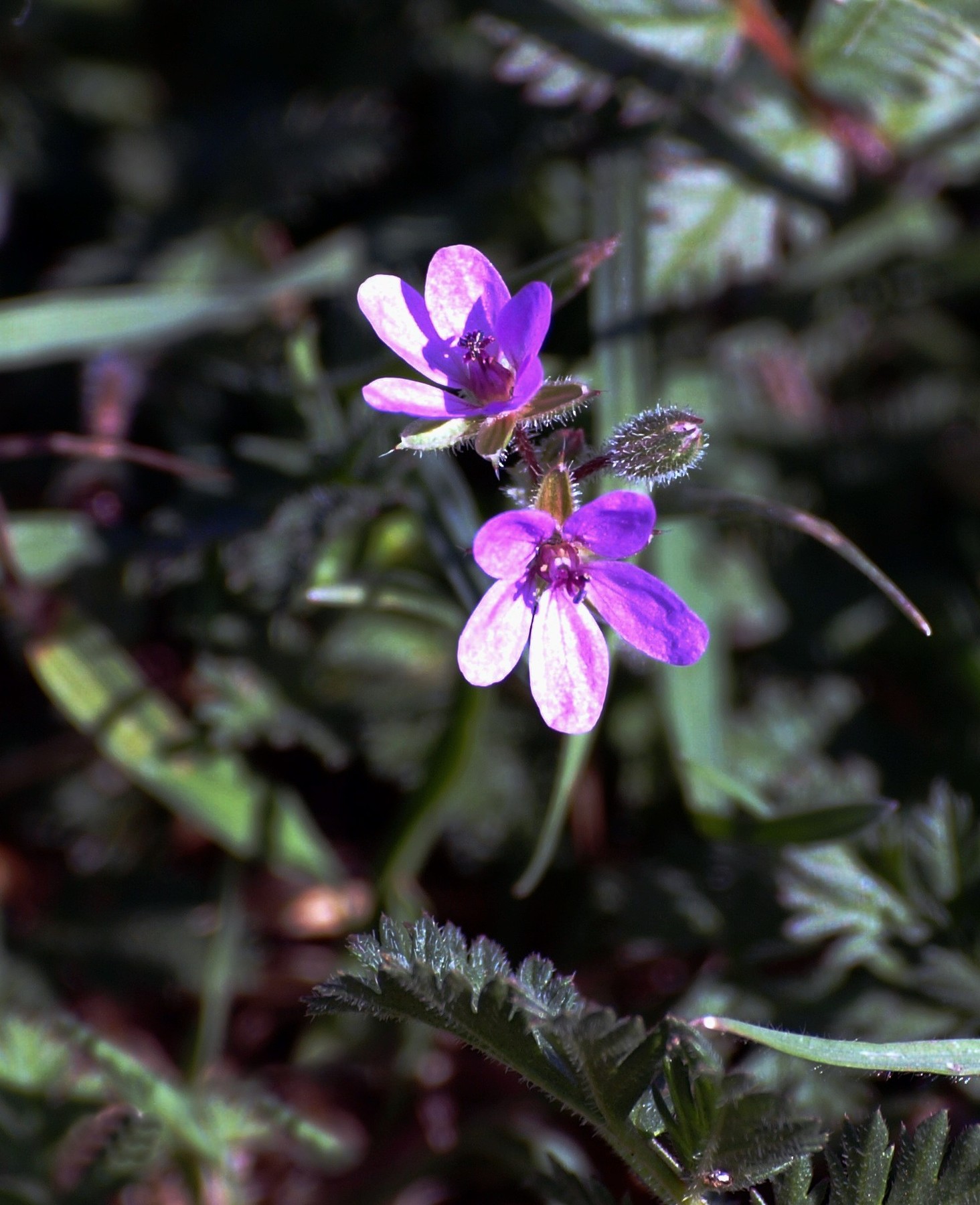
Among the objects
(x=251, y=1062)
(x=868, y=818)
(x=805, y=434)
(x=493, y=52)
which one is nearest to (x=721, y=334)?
(x=805, y=434)

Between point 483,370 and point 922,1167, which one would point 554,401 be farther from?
point 922,1167

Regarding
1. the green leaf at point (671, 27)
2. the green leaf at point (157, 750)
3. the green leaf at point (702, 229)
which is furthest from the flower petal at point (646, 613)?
the green leaf at point (671, 27)

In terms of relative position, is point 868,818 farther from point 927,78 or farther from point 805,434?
point 927,78

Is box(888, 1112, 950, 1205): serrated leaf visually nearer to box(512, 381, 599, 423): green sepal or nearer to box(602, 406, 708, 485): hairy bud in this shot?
box(602, 406, 708, 485): hairy bud

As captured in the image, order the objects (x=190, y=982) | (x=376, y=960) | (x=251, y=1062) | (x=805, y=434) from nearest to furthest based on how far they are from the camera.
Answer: (x=376, y=960), (x=190, y=982), (x=251, y=1062), (x=805, y=434)

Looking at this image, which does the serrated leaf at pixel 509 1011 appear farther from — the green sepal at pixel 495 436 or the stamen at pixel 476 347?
the stamen at pixel 476 347

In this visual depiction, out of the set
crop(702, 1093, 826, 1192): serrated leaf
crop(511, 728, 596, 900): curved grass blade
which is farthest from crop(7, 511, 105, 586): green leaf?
crop(702, 1093, 826, 1192): serrated leaf
